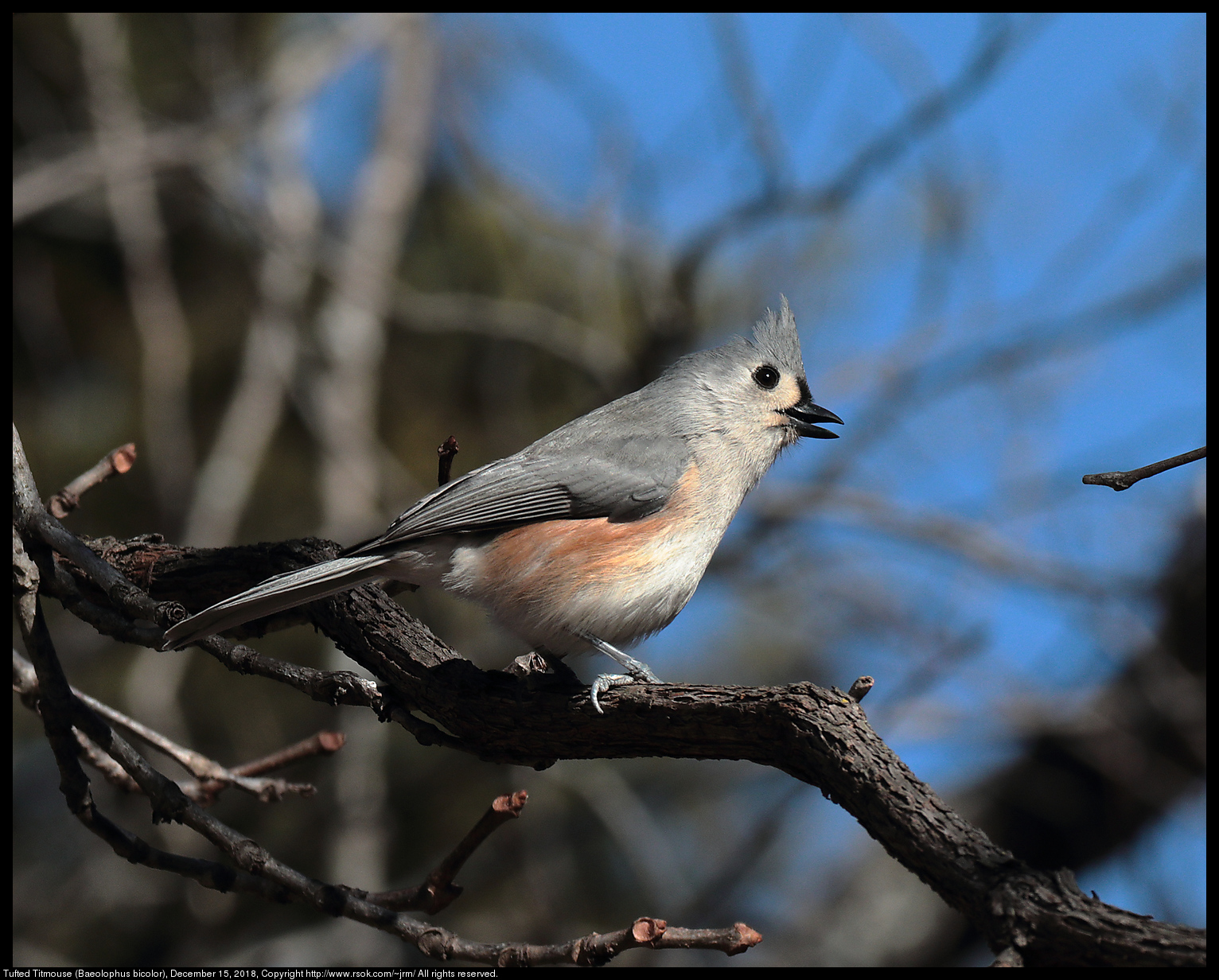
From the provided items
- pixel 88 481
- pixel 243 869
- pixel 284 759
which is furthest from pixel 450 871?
pixel 88 481

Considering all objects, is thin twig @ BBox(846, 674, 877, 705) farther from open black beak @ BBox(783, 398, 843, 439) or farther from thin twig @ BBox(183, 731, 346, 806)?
open black beak @ BBox(783, 398, 843, 439)

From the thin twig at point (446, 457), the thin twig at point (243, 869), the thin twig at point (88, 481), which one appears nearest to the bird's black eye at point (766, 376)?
the thin twig at point (446, 457)

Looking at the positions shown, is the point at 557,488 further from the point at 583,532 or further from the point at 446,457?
the point at 446,457

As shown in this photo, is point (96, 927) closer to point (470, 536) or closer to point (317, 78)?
point (470, 536)

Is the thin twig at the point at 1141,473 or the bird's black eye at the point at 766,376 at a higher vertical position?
the bird's black eye at the point at 766,376

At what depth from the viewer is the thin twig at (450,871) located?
6.81 ft

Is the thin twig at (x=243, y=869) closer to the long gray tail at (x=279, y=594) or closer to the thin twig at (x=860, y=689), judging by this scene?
the long gray tail at (x=279, y=594)

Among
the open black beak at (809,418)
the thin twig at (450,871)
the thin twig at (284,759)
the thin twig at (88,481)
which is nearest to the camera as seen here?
the thin twig at (450,871)

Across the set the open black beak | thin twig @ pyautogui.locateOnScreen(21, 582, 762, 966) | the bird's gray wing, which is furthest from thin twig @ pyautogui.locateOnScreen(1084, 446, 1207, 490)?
the open black beak

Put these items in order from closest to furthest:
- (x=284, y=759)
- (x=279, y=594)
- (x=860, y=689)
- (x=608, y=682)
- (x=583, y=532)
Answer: (x=860, y=689), (x=608, y=682), (x=279, y=594), (x=284, y=759), (x=583, y=532)

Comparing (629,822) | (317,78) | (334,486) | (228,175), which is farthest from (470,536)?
(228,175)

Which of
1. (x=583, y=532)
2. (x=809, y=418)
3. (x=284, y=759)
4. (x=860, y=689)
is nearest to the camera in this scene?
(x=860, y=689)

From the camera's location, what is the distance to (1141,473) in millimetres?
1711

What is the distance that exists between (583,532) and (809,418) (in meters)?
1.02
